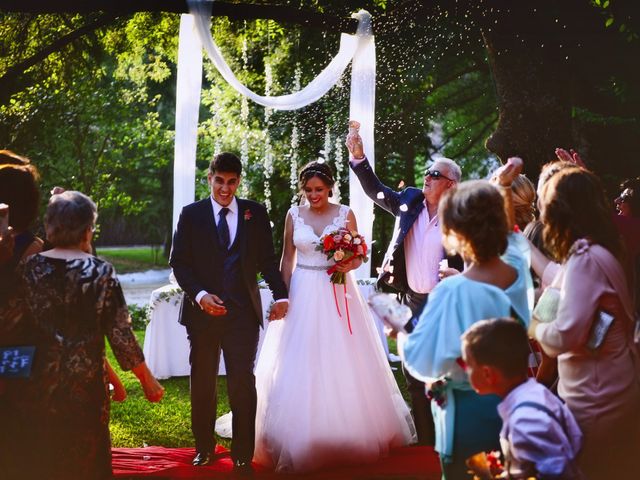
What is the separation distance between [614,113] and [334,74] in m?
4.57

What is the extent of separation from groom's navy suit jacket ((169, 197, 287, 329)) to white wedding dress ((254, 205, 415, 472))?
0.35 metres

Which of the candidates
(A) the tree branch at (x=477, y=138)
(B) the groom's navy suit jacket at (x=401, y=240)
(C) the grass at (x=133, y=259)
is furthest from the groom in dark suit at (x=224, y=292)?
(C) the grass at (x=133, y=259)

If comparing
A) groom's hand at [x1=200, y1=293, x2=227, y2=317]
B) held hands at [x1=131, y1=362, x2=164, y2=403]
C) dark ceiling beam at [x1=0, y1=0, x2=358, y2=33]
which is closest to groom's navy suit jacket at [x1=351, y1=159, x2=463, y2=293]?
groom's hand at [x1=200, y1=293, x2=227, y2=317]

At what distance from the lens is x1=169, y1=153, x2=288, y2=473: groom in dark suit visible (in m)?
5.04

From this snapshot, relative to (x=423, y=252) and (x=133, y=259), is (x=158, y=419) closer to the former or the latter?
(x=423, y=252)

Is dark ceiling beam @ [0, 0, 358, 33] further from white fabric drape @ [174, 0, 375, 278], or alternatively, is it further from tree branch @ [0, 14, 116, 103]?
tree branch @ [0, 14, 116, 103]

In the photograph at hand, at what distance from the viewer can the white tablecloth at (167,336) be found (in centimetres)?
826

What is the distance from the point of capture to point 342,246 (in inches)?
207

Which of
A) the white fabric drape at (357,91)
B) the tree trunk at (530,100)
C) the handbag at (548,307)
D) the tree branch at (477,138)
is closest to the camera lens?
the handbag at (548,307)

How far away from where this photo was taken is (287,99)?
7.09 metres

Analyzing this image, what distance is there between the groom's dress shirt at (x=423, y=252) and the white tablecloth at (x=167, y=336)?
9.50 feet

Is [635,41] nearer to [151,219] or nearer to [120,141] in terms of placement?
[120,141]

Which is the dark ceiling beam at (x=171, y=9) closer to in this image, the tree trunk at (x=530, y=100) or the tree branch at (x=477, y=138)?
the tree trunk at (x=530, y=100)

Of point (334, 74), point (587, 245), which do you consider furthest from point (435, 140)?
point (587, 245)
